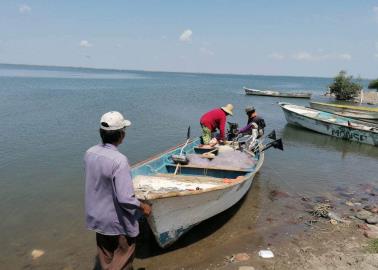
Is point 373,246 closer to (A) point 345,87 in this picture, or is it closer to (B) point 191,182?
(B) point 191,182

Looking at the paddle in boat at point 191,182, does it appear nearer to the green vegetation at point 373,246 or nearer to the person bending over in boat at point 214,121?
the person bending over in boat at point 214,121

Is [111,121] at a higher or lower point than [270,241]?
higher

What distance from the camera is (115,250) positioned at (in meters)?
4.07

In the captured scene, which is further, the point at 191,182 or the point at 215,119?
the point at 215,119

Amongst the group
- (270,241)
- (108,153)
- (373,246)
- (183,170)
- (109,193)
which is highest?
(108,153)

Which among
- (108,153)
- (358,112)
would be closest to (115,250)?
(108,153)

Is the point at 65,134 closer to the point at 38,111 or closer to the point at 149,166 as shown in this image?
the point at 38,111

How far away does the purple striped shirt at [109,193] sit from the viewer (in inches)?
138

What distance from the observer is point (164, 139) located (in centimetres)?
1698

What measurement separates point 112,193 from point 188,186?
12.1 feet

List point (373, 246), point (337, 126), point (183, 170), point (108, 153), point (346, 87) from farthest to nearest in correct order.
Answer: point (346, 87) < point (337, 126) < point (183, 170) < point (373, 246) < point (108, 153)

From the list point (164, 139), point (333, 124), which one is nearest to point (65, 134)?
point (164, 139)

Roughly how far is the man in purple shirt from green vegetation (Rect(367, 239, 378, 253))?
15.2 feet

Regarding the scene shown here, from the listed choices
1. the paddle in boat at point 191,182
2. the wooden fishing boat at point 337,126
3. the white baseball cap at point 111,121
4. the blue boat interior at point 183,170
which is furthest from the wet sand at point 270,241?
the wooden fishing boat at point 337,126
